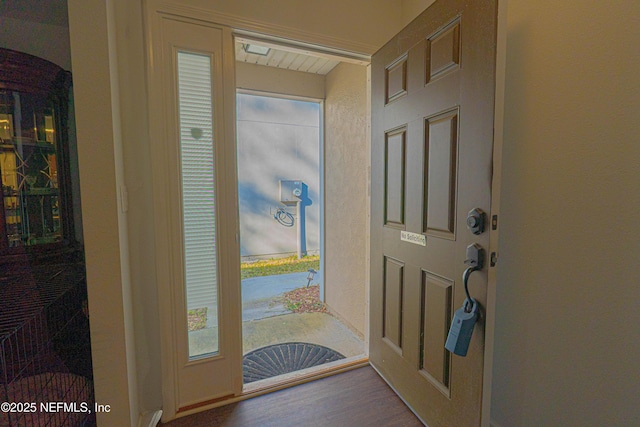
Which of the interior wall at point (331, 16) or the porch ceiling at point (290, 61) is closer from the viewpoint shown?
the interior wall at point (331, 16)

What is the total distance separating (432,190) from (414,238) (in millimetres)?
263

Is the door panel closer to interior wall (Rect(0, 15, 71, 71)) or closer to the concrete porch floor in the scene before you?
the concrete porch floor

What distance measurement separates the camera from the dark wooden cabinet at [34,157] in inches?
52.1

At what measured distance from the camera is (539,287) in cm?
109

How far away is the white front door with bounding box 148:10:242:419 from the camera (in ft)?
4.57

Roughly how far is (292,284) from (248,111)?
2.67m

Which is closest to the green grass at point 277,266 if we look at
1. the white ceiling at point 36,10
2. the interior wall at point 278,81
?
the interior wall at point 278,81

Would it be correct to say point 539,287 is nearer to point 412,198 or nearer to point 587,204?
point 587,204

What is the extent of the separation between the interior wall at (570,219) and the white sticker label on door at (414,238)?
324 millimetres

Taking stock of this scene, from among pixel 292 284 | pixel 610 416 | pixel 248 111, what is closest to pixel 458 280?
pixel 610 416

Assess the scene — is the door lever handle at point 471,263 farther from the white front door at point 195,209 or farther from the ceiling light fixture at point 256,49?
the ceiling light fixture at point 256,49

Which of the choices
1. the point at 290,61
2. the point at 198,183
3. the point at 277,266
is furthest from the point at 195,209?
the point at 277,266

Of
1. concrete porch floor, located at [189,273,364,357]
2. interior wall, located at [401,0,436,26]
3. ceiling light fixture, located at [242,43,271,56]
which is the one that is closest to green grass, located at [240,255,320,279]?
concrete porch floor, located at [189,273,364,357]

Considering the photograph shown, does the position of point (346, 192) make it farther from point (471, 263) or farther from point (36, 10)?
point (36, 10)
